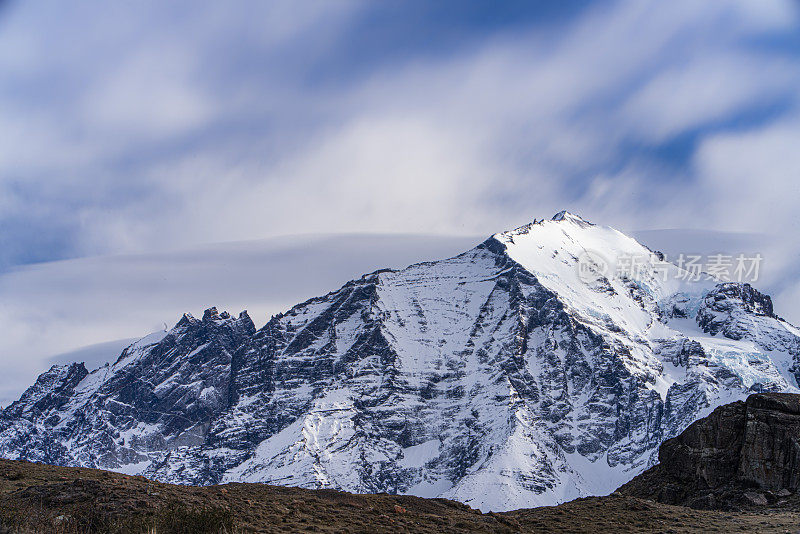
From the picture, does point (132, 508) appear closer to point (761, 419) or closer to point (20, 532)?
point (20, 532)

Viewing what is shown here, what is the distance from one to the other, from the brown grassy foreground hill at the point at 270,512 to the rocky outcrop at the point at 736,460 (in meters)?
6.64

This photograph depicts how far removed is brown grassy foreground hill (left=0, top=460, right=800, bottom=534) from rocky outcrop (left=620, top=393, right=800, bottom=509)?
664cm

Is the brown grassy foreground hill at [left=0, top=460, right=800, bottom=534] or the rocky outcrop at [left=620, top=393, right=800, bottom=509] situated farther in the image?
the rocky outcrop at [left=620, top=393, right=800, bottom=509]

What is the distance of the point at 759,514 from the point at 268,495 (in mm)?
28553

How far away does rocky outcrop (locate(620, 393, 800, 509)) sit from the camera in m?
52.0

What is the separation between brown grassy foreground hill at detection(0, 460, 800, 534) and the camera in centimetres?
3266

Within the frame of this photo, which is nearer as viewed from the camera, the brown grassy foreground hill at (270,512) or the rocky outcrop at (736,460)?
the brown grassy foreground hill at (270,512)

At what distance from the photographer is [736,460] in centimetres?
5647

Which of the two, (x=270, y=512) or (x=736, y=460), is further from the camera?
(x=736, y=460)

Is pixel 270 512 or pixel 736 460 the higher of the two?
pixel 736 460

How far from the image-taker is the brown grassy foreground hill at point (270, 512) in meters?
32.7

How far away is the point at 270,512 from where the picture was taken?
38.4 meters

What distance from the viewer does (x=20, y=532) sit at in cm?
2984

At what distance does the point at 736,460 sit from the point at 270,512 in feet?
119
